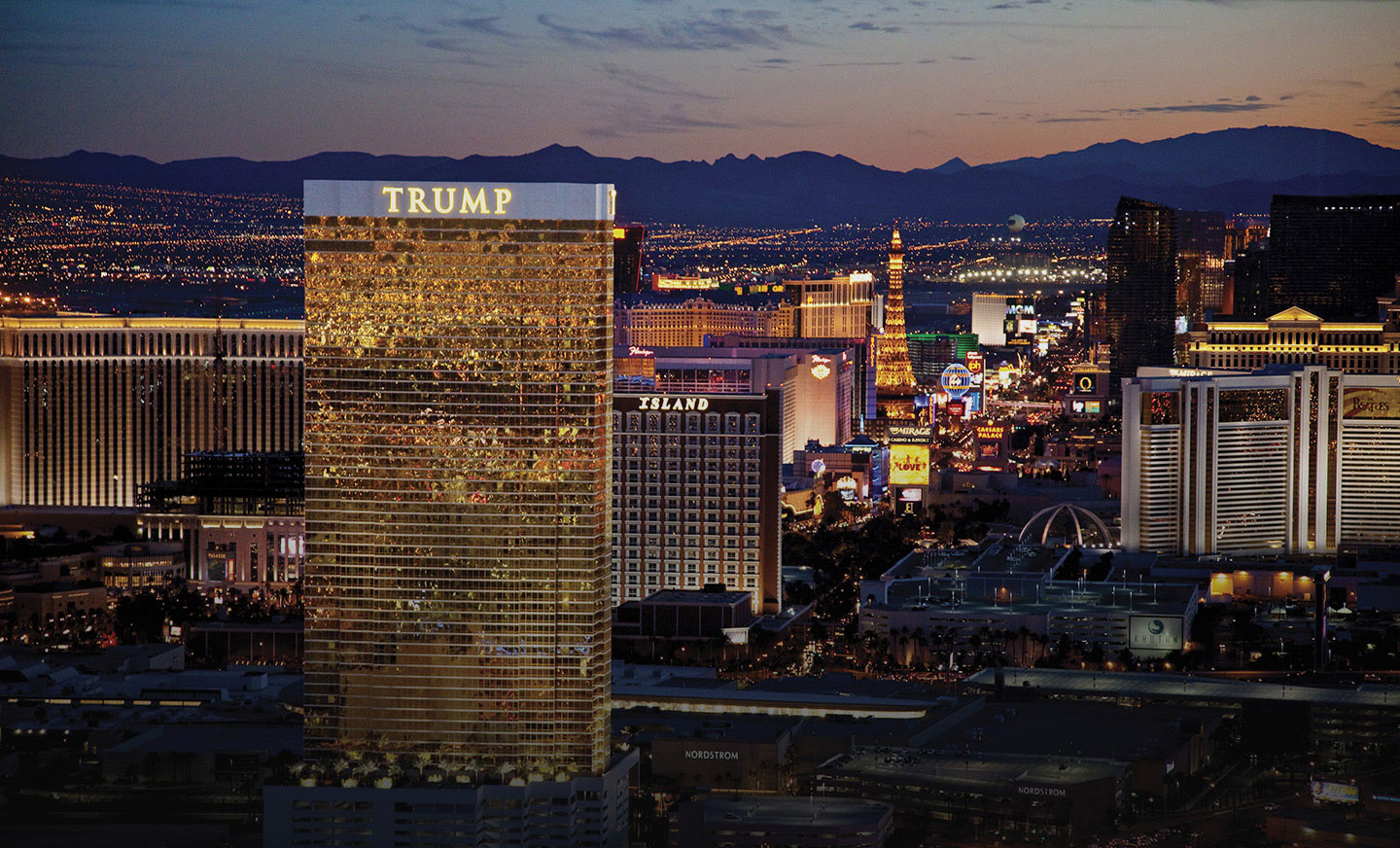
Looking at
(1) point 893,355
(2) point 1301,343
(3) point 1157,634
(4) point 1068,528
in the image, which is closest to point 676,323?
(1) point 893,355

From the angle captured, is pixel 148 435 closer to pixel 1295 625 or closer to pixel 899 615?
pixel 899 615

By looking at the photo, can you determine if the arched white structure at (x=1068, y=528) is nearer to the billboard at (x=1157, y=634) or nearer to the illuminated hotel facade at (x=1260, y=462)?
the illuminated hotel facade at (x=1260, y=462)

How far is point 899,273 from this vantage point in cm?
17525

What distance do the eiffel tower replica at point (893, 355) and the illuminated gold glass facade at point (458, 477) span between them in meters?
115

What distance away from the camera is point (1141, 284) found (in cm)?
19150

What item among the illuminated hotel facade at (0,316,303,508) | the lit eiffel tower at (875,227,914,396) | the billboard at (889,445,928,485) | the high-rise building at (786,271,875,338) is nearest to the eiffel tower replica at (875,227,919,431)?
the lit eiffel tower at (875,227,914,396)

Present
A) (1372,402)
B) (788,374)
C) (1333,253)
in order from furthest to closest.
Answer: (1333,253)
(788,374)
(1372,402)

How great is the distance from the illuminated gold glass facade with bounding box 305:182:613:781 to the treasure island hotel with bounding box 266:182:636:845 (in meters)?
0.05

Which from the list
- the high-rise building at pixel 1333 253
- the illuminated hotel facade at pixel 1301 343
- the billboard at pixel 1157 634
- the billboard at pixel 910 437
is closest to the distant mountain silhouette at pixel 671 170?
the high-rise building at pixel 1333 253

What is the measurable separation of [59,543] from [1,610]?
9187mm

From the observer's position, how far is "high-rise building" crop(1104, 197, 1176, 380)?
189250 millimetres

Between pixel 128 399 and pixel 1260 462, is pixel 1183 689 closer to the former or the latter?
pixel 1260 462

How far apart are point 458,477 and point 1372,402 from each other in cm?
6542

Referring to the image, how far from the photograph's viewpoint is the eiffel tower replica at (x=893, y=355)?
568 feet
